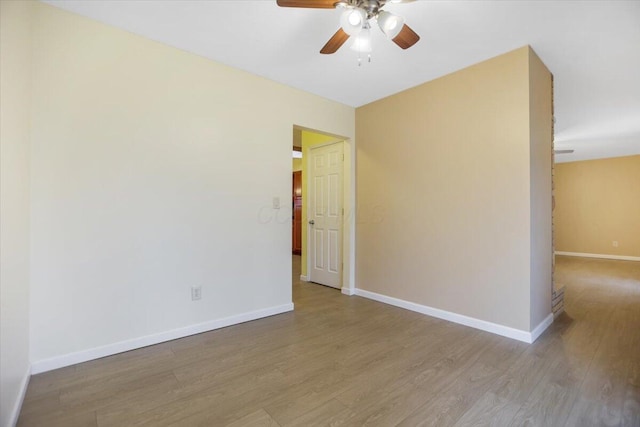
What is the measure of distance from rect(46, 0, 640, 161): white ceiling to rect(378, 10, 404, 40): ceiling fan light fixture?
0.36 meters

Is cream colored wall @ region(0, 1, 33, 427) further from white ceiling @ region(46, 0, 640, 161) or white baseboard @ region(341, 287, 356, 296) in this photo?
white baseboard @ region(341, 287, 356, 296)

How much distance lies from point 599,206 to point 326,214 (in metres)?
7.14

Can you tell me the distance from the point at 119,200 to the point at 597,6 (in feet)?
12.3

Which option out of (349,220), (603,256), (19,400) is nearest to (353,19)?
(349,220)

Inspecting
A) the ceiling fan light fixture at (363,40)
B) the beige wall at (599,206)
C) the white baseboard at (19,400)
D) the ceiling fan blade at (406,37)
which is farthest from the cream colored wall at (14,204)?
the beige wall at (599,206)

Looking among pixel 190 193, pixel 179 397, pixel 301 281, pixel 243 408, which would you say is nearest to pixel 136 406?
pixel 179 397

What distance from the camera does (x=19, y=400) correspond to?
1604mm

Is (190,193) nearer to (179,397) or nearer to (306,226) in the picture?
(179,397)

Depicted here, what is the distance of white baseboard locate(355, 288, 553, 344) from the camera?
8.15 ft

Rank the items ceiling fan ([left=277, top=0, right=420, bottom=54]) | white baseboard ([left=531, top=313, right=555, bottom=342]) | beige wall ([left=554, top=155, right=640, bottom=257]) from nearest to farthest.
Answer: ceiling fan ([left=277, top=0, right=420, bottom=54]) < white baseboard ([left=531, top=313, right=555, bottom=342]) < beige wall ([left=554, top=155, right=640, bottom=257])

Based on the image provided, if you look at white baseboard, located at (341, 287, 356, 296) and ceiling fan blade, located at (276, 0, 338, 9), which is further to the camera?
white baseboard, located at (341, 287, 356, 296)

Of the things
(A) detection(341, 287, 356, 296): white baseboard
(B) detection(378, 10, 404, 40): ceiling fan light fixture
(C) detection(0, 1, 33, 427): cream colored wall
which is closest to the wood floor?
(C) detection(0, 1, 33, 427): cream colored wall

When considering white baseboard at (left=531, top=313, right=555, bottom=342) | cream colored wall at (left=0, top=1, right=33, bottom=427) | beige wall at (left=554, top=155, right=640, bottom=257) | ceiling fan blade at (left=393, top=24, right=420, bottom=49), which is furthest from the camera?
beige wall at (left=554, top=155, right=640, bottom=257)

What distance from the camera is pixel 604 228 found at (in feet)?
22.5
